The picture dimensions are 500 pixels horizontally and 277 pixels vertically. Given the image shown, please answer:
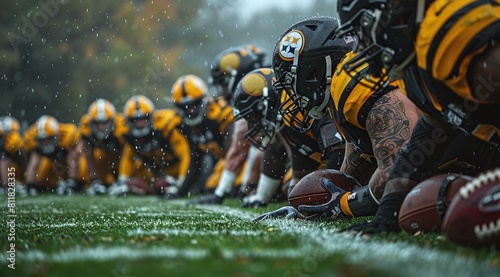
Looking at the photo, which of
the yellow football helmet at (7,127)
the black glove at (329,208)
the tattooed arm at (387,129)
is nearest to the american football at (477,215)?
the tattooed arm at (387,129)

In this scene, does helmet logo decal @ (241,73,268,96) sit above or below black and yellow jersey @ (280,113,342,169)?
above

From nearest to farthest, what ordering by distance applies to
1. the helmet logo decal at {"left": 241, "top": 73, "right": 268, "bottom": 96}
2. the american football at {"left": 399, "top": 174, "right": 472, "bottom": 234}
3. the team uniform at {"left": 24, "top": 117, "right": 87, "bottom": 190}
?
the american football at {"left": 399, "top": 174, "right": 472, "bottom": 234}, the helmet logo decal at {"left": 241, "top": 73, "right": 268, "bottom": 96}, the team uniform at {"left": 24, "top": 117, "right": 87, "bottom": 190}

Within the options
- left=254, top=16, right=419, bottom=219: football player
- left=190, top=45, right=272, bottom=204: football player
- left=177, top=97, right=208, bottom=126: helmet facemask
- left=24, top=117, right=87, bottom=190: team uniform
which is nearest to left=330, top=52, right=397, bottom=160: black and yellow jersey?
left=254, top=16, right=419, bottom=219: football player

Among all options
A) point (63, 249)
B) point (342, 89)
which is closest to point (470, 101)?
point (342, 89)

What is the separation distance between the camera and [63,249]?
2.46m

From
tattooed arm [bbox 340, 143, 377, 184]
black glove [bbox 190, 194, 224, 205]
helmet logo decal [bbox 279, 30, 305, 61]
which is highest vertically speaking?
helmet logo decal [bbox 279, 30, 305, 61]

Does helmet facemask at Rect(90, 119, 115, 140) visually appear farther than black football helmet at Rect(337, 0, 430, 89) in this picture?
Answer: Yes

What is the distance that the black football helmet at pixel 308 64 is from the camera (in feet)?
12.9


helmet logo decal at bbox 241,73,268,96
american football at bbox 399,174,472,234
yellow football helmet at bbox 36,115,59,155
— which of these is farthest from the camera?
yellow football helmet at bbox 36,115,59,155

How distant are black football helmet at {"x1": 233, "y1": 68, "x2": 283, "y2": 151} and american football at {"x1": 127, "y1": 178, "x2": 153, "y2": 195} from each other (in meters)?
5.39

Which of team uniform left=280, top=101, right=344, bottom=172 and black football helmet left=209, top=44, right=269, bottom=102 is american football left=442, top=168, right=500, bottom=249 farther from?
black football helmet left=209, top=44, right=269, bottom=102

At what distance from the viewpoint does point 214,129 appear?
28.4 feet

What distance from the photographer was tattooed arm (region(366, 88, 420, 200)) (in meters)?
3.39

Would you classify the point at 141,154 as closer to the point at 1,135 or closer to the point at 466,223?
the point at 1,135
